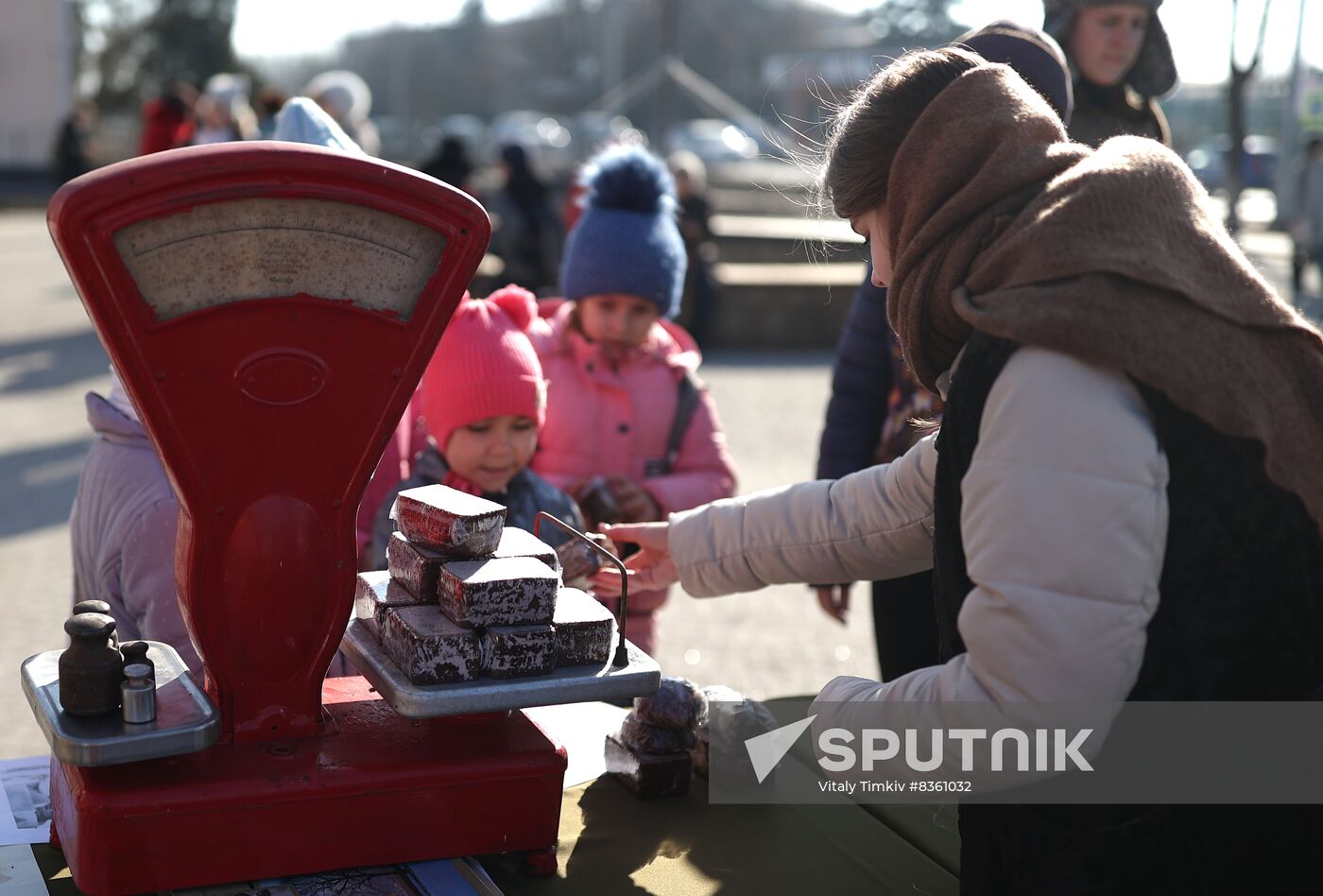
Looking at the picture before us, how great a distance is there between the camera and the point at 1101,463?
1.20 metres

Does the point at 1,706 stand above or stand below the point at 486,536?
below

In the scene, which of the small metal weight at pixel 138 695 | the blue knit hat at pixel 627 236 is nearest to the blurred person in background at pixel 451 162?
the blue knit hat at pixel 627 236

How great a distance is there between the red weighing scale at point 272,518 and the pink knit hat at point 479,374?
965 millimetres

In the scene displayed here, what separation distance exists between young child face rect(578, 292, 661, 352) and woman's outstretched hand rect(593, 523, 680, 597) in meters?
1.35

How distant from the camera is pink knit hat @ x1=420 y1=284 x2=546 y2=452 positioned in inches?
99.3

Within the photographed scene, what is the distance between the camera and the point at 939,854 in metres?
1.78

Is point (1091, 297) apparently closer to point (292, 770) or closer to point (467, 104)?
point (292, 770)

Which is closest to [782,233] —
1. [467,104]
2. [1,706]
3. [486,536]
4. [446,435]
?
[1,706]

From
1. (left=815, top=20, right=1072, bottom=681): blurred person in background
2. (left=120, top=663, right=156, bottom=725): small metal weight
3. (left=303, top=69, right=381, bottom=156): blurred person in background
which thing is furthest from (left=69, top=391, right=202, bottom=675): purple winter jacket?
(left=303, top=69, right=381, bottom=156): blurred person in background

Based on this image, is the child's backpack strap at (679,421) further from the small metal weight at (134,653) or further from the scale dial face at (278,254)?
the small metal weight at (134,653)

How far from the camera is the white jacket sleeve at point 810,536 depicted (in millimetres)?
1805

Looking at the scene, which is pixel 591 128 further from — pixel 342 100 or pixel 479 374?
pixel 479 374

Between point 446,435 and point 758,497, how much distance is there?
3.03 ft

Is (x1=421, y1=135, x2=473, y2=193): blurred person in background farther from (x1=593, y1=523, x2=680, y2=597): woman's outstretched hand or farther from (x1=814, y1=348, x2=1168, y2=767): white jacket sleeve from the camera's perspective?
(x1=814, y1=348, x2=1168, y2=767): white jacket sleeve
